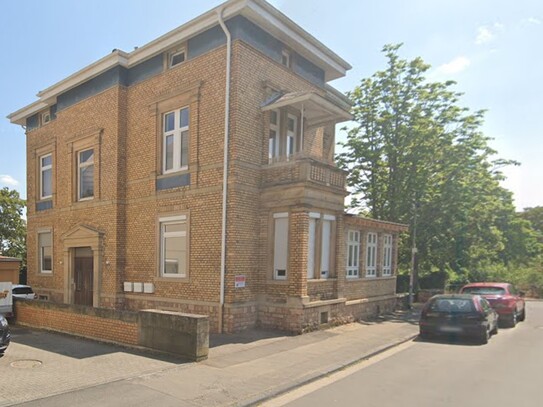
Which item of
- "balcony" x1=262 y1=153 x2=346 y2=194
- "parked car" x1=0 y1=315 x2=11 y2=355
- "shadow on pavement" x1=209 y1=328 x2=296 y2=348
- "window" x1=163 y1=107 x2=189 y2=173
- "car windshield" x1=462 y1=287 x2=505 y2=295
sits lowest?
"shadow on pavement" x1=209 y1=328 x2=296 y2=348

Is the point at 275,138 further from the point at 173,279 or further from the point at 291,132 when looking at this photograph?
the point at 173,279

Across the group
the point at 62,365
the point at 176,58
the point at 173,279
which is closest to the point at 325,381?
the point at 62,365

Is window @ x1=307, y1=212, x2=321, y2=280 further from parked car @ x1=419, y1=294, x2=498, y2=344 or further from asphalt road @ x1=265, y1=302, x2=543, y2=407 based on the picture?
parked car @ x1=419, y1=294, x2=498, y2=344

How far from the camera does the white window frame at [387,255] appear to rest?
57.4 feet

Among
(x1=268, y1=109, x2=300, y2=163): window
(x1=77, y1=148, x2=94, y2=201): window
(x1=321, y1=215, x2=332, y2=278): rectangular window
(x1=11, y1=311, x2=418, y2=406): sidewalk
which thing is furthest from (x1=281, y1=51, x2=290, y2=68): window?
(x1=11, y1=311, x2=418, y2=406): sidewalk

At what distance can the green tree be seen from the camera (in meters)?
33.0

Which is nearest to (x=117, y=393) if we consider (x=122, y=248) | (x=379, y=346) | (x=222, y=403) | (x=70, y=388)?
(x=70, y=388)

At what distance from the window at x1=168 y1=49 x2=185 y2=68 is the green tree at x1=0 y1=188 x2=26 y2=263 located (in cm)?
Answer: 2690

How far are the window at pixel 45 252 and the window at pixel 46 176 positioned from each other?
1.95m

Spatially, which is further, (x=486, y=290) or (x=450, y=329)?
(x=486, y=290)

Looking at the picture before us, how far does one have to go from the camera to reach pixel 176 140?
1375cm

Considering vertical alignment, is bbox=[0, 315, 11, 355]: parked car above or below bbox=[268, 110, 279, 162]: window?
below

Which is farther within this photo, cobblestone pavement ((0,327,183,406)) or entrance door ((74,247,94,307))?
entrance door ((74,247,94,307))

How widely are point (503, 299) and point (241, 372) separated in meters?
11.4
